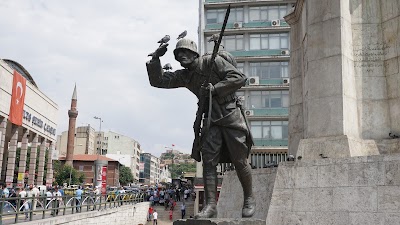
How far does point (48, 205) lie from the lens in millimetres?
17656

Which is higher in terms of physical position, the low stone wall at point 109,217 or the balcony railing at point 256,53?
the balcony railing at point 256,53

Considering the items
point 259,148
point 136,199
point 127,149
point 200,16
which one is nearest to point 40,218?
point 136,199

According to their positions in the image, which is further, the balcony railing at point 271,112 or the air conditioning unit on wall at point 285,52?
the air conditioning unit on wall at point 285,52

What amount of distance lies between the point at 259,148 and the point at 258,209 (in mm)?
37575

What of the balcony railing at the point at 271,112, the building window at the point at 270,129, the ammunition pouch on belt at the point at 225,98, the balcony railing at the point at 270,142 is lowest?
the ammunition pouch on belt at the point at 225,98

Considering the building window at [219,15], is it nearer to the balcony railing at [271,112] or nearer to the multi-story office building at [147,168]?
the balcony railing at [271,112]

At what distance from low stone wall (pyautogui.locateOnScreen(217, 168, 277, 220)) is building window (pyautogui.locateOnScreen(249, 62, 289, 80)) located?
3886 centimetres

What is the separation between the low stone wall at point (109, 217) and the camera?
1731 cm

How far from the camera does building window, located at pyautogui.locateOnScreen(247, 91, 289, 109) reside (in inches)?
1873

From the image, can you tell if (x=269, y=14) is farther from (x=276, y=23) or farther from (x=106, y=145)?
(x=106, y=145)

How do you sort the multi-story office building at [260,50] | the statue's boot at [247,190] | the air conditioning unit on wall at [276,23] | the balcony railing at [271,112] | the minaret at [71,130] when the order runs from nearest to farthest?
the statue's boot at [247,190], the balcony railing at [271,112], the multi-story office building at [260,50], the air conditioning unit on wall at [276,23], the minaret at [71,130]

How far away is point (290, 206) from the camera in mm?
8242

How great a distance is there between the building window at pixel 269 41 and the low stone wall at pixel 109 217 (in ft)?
70.7

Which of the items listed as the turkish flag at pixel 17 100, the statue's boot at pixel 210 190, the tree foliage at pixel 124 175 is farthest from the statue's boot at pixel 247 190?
the tree foliage at pixel 124 175
